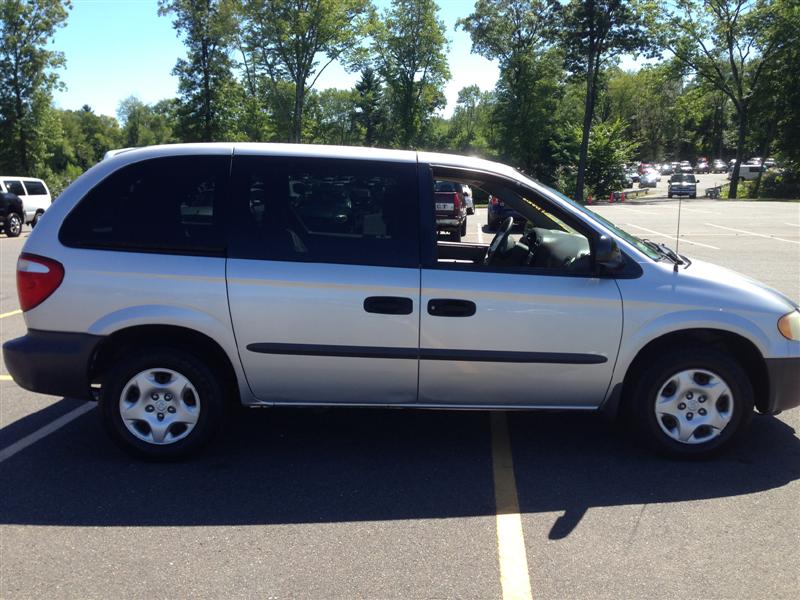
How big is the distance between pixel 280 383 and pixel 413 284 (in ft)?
3.33

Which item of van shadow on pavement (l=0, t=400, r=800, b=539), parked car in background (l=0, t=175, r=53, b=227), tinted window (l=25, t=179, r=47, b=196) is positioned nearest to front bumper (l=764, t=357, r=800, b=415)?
van shadow on pavement (l=0, t=400, r=800, b=539)

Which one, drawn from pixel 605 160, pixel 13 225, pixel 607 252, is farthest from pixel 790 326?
pixel 605 160

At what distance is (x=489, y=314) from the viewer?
4.08 metres

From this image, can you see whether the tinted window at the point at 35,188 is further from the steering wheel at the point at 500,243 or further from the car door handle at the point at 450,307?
the car door handle at the point at 450,307

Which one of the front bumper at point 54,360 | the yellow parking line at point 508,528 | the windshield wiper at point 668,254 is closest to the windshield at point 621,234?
the windshield wiper at point 668,254

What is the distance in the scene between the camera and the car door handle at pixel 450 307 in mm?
4059

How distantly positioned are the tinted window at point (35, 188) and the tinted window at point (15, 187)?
0.99ft

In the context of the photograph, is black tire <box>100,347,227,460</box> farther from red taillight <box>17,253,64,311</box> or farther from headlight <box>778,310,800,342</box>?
headlight <box>778,310,800,342</box>

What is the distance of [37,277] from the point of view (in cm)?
412

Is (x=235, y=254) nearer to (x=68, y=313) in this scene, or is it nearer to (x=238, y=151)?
(x=238, y=151)

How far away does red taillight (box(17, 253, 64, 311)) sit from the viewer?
13.5 feet

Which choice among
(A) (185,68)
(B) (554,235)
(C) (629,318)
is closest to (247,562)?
(C) (629,318)

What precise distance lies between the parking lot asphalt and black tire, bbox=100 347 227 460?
0.12 meters

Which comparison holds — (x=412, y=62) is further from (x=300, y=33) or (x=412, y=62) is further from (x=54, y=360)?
(x=54, y=360)
